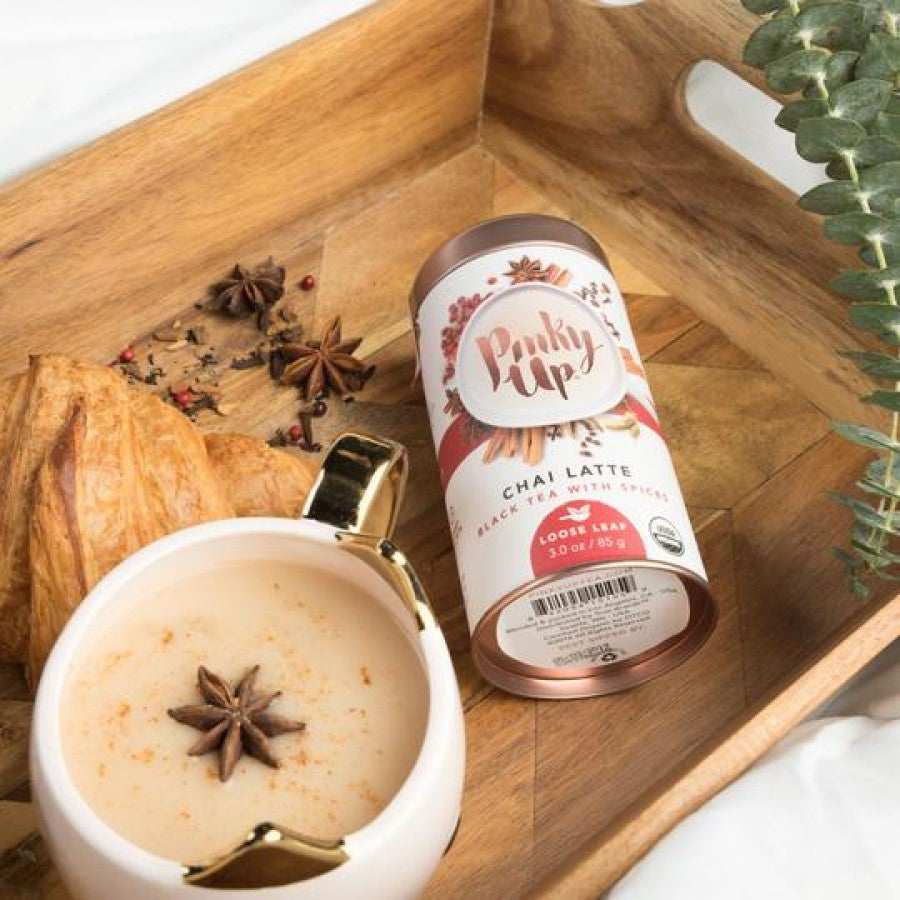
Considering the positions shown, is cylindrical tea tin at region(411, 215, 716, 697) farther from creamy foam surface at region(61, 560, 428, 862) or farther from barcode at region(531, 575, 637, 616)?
creamy foam surface at region(61, 560, 428, 862)

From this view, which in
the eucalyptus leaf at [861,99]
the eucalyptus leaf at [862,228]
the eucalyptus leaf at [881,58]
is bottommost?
the eucalyptus leaf at [862,228]

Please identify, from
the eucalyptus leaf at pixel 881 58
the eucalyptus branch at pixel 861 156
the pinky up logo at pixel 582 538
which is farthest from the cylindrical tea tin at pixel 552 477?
the eucalyptus leaf at pixel 881 58

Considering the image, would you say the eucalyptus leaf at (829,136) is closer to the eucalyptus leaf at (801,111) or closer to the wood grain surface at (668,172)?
the eucalyptus leaf at (801,111)

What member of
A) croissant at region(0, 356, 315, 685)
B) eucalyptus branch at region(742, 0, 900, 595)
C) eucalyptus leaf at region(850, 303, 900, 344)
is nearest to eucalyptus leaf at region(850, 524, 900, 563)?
eucalyptus branch at region(742, 0, 900, 595)

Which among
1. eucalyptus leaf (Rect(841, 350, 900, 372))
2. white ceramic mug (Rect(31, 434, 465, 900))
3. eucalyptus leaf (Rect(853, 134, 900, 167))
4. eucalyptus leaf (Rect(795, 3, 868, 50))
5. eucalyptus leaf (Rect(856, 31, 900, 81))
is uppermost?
eucalyptus leaf (Rect(795, 3, 868, 50))

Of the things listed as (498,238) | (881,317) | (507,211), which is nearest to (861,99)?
(881,317)

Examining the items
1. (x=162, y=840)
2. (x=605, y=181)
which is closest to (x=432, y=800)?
(x=162, y=840)

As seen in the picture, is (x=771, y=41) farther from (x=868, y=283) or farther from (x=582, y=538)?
(x=582, y=538)
